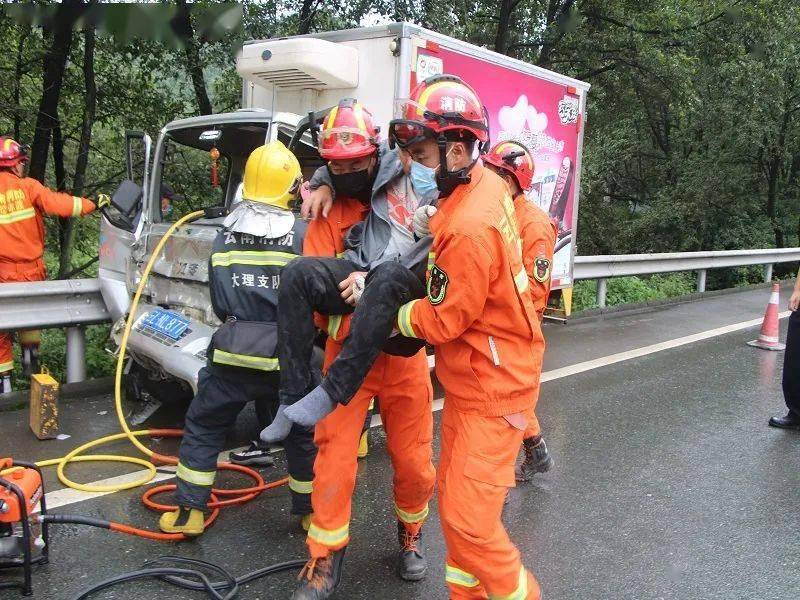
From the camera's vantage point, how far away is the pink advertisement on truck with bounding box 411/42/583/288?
20.4 feet

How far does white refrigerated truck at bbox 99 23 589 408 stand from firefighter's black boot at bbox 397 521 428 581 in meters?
1.72

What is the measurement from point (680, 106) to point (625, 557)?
1315 centimetres

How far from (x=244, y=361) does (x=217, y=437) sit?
43 centimetres

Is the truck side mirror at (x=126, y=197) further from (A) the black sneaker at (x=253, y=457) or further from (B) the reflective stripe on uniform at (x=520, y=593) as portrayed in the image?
(B) the reflective stripe on uniform at (x=520, y=593)

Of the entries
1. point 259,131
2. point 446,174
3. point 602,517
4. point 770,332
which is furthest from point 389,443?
point 770,332

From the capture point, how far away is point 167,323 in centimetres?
475

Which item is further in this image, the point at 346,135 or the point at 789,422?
the point at 789,422

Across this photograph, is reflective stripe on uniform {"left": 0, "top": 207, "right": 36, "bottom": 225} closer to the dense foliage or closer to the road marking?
the dense foliage

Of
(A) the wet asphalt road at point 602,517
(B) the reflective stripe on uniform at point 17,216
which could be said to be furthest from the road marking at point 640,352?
(B) the reflective stripe on uniform at point 17,216

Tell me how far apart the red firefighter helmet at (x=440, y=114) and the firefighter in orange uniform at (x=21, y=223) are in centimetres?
425

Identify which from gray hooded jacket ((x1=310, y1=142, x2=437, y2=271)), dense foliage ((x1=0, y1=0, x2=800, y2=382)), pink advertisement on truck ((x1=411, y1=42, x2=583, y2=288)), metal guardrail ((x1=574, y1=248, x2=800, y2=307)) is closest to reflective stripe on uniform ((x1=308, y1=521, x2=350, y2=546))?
gray hooded jacket ((x1=310, y1=142, x2=437, y2=271))

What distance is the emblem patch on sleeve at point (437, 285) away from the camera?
2.46 meters

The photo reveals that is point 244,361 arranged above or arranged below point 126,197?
below

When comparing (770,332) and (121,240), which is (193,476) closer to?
(121,240)
